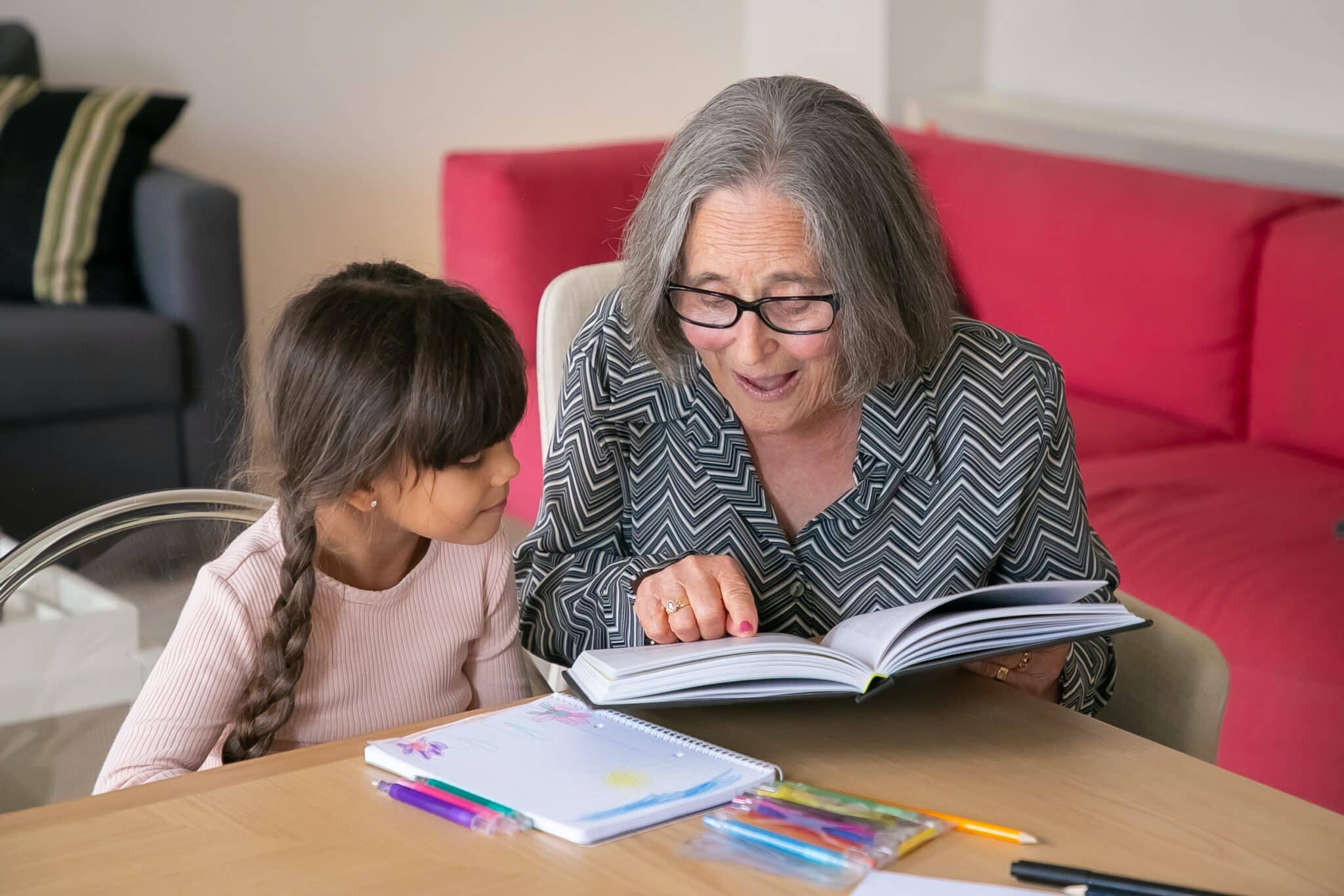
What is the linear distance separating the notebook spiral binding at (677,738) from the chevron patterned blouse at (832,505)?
0.19 metres

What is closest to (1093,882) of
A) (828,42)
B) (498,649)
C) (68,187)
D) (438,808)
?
(438,808)

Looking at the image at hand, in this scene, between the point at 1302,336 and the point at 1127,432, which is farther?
the point at 1127,432

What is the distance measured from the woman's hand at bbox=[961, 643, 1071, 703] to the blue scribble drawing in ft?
1.18

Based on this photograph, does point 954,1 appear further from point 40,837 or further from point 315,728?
point 40,837

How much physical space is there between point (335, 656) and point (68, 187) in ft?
7.93

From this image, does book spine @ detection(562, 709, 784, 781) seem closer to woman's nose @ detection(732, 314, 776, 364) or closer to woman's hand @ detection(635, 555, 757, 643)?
woman's hand @ detection(635, 555, 757, 643)

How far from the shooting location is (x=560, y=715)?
104 centimetres

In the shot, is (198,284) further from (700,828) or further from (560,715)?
(700,828)

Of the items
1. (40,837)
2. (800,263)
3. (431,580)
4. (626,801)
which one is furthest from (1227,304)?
(40,837)

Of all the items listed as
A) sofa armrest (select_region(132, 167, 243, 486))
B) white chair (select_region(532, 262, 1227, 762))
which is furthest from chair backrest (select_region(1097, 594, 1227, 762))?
sofa armrest (select_region(132, 167, 243, 486))

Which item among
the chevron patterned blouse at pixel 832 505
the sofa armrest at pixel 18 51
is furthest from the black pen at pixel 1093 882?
the sofa armrest at pixel 18 51

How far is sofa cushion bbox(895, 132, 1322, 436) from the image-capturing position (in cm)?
260

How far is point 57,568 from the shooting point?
4.00ft

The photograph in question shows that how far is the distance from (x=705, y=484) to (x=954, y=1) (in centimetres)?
261
